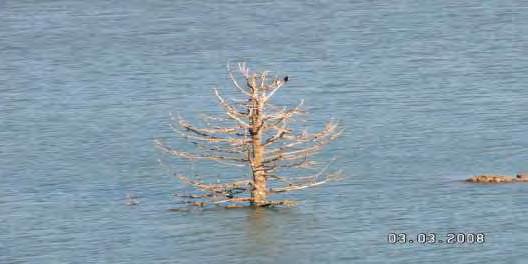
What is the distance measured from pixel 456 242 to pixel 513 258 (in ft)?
7.44

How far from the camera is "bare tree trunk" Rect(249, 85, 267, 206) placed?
44.2m

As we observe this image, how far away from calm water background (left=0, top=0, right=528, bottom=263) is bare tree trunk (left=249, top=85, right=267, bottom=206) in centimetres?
50

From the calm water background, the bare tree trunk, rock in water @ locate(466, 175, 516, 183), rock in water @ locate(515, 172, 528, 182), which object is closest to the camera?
the bare tree trunk

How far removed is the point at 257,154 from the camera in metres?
44.9

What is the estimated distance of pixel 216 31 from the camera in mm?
84312

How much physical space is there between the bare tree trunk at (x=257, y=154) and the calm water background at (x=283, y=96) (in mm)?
503

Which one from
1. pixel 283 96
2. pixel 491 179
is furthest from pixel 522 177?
pixel 283 96

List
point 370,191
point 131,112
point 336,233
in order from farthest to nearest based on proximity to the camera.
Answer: point 131,112 → point 370,191 → point 336,233

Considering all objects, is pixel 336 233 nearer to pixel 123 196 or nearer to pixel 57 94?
pixel 123 196

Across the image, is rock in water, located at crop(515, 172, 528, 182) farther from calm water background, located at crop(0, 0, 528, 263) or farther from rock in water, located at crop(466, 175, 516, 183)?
calm water background, located at crop(0, 0, 528, 263)

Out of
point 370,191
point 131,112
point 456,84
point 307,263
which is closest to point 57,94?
point 131,112
